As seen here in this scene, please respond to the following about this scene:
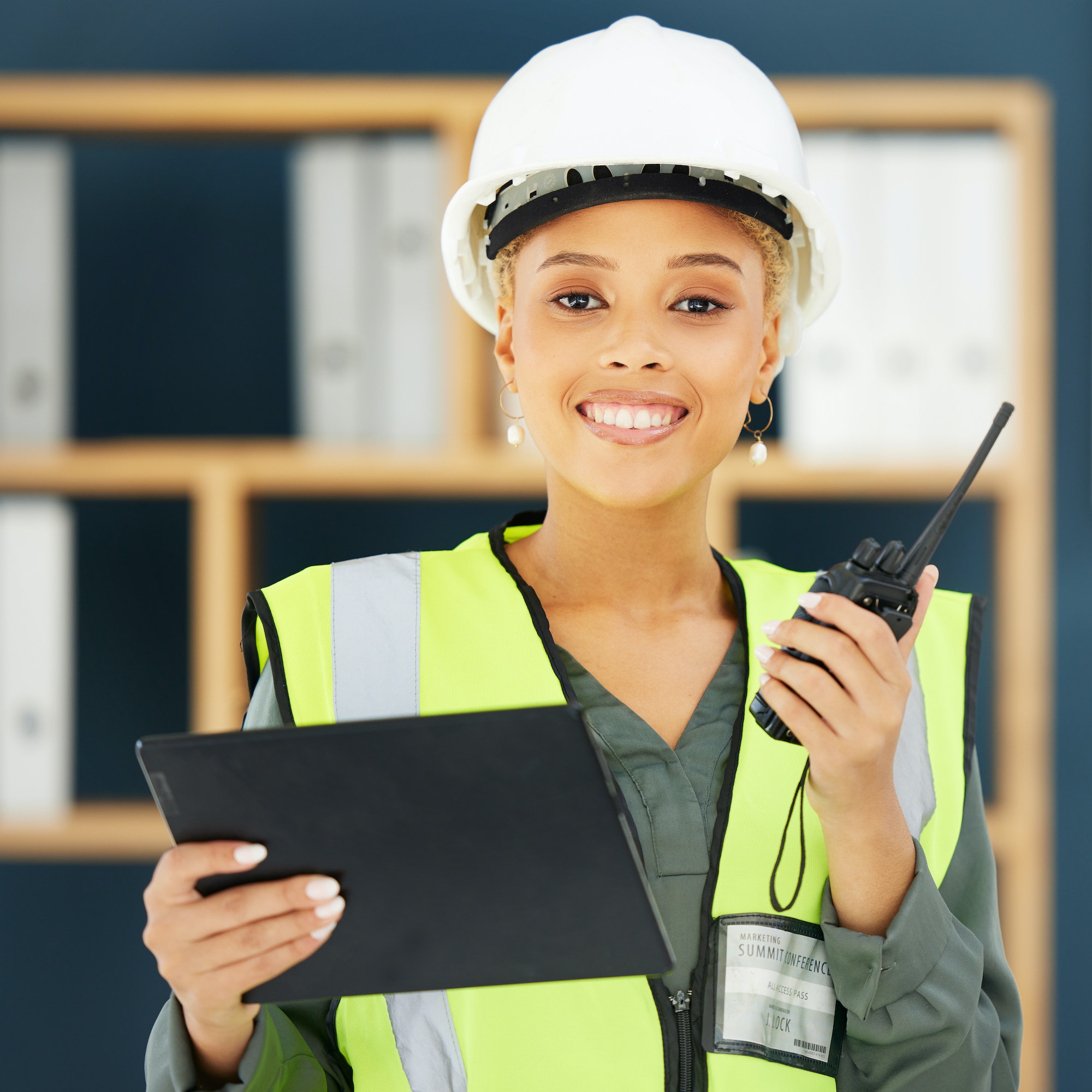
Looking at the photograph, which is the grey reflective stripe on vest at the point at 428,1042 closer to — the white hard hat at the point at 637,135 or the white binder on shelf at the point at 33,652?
the white hard hat at the point at 637,135

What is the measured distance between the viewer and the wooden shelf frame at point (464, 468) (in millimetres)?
1736

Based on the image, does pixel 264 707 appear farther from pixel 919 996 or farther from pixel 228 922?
pixel 919 996

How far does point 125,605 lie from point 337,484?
62 centimetres

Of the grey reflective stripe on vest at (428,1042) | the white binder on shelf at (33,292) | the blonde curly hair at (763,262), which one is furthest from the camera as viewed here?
the white binder on shelf at (33,292)

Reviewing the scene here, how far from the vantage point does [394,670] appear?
3.06ft

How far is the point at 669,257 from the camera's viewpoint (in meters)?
0.91

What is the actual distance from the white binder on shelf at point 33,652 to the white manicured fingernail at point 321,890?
3.96ft

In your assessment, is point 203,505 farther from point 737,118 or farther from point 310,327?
point 737,118

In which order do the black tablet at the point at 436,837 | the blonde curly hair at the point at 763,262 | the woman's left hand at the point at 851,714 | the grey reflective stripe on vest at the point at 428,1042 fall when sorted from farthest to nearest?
the blonde curly hair at the point at 763,262
the grey reflective stripe on vest at the point at 428,1042
the woman's left hand at the point at 851,714
the black tablet at the point at 436,837

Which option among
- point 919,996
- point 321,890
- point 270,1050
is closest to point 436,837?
point 321,890

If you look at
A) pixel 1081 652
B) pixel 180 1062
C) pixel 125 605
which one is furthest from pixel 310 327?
pixel 1081 652

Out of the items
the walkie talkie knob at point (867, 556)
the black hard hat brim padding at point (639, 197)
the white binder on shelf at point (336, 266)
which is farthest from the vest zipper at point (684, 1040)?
the white binder on shelf at point (336, 266)

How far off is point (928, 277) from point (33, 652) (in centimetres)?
145

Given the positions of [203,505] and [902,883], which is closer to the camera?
[902,883]
